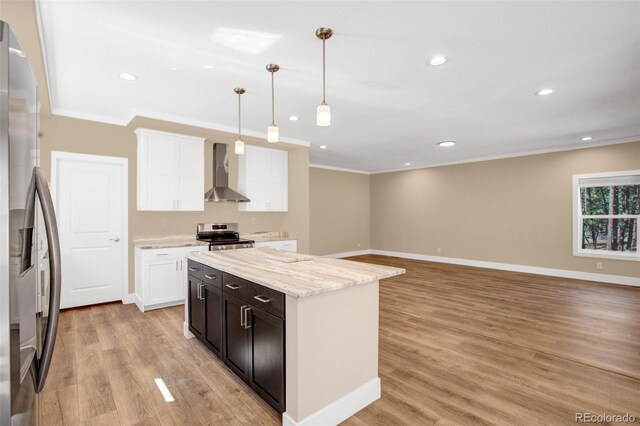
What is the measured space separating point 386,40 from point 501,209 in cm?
611

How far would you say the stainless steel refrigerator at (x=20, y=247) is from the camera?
0.82m

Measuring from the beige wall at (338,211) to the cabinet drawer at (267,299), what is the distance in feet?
20.6

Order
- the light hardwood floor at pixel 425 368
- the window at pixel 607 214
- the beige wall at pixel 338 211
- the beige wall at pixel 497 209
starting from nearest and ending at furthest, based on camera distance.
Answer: the light hardwood floor at pixel 425 368
the window at pixel 607 214
the beige wall at pixel 497 209
the beige wall at pixel 338 211

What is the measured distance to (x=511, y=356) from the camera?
9.42ft

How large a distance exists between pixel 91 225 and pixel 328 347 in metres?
3.99

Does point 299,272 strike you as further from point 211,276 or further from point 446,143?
point 446,143

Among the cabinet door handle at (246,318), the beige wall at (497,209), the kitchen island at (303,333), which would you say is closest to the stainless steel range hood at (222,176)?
the kitchen island at (303,333)

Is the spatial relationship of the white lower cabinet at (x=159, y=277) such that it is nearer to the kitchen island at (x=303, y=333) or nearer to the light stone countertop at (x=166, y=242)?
the light stone countertop at (x=166, y=242)

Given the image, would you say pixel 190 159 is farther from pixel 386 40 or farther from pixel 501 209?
pixel 501 209

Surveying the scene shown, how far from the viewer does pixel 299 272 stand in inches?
87.3

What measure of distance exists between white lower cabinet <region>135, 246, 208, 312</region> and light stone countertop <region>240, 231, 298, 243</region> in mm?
1221

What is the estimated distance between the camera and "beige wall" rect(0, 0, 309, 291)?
405 centimetres

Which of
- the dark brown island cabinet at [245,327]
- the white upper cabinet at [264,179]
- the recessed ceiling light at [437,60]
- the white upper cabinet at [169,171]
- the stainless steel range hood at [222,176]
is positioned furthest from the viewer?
the white upper cabinet at [264,179]

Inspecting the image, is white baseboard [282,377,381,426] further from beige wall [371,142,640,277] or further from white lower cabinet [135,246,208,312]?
beige wall [371,142,640,277]
